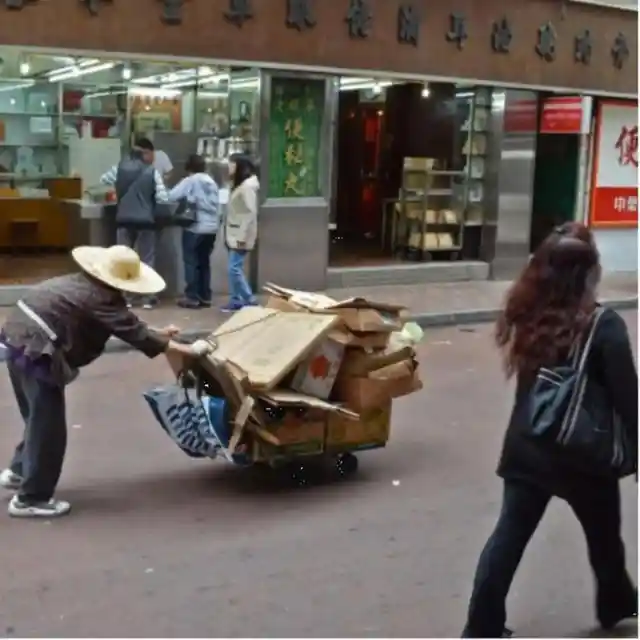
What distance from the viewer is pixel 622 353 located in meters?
3.80

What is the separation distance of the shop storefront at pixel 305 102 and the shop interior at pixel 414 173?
0.12 feet

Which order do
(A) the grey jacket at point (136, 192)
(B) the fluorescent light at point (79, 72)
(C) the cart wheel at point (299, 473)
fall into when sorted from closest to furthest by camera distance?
(C) the cart wheel at point (299, 473) → (A) the grey jacket at point (136, 192) → (B) the fluorescent light at point (79, 72)

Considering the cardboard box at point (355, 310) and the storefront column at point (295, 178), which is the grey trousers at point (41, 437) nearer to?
the cardboard box at point (355, 310)

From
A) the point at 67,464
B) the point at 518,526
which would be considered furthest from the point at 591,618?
the point at 67,464

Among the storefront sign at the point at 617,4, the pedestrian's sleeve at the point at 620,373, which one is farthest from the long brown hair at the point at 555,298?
the storefront sign at the point at 617,4

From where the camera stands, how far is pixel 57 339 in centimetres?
557

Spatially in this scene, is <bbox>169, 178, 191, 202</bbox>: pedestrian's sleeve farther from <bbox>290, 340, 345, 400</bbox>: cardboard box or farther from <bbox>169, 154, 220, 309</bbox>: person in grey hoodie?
<bbox>290, 340, 345, 400</bbox>: cardboard box

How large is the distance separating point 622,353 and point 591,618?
1.39m

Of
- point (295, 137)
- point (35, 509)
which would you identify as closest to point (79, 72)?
point (295, 137)

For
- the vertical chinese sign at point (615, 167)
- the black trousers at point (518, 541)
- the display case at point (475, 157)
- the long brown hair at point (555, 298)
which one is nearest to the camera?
the long brown hair at point (555, 298)

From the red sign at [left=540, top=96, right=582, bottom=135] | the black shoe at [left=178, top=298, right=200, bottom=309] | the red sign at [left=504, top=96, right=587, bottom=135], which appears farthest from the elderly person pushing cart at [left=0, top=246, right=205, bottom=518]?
the red sign at [left=540, top=96, right=582, bottom=135]

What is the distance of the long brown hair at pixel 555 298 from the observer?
3.89 meters

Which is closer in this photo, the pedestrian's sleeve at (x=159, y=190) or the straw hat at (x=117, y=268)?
the straw hat at (x=117, y=268)

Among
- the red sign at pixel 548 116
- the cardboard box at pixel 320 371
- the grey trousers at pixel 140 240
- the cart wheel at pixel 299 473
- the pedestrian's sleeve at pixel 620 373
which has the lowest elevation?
the cart wheel at pixel 299 473
